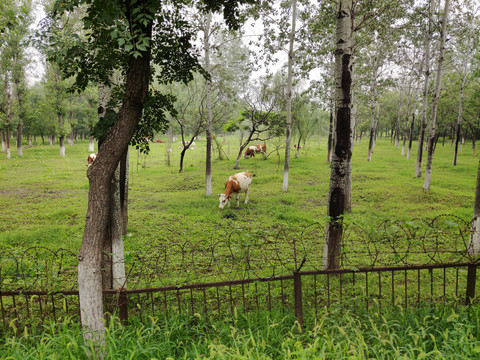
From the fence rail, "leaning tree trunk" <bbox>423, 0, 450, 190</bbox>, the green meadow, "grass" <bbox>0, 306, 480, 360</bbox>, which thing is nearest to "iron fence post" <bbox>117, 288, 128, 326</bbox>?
the fence rail

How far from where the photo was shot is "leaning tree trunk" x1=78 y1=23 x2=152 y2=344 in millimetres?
3719

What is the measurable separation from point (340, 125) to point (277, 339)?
3.76 m

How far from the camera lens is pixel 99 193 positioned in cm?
375

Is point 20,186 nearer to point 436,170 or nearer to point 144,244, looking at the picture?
point 144,244

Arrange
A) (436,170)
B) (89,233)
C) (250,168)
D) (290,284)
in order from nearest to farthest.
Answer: (89,233), (290,284), (436,170), (250,168)

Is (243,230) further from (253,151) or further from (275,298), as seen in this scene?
(253,151)

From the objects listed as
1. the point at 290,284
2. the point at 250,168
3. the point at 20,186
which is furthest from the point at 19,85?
the point at 290,284

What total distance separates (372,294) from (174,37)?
5730mm

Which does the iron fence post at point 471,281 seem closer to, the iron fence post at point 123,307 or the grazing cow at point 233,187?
the iron fence post at point 123,307

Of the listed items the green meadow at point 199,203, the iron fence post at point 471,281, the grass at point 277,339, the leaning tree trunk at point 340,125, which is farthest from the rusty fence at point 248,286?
the green meadow at point 199,203

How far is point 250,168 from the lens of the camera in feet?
70.7

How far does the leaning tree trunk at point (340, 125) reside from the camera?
17.6 feet

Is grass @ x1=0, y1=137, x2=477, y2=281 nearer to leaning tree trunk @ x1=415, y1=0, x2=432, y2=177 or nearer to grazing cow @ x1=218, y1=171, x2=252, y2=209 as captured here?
A: grazing cow @ x1=218, y1=171, x2=252, y2=209

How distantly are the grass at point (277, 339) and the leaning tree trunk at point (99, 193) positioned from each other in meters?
0.30
